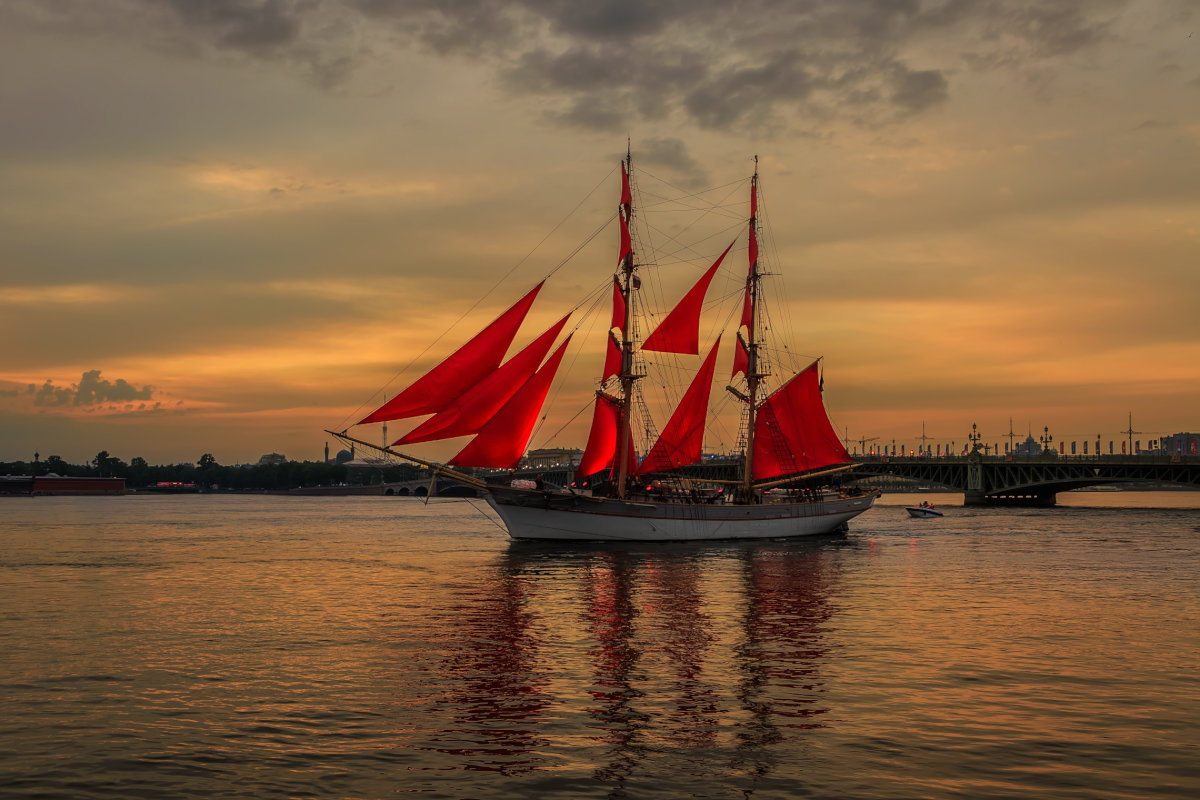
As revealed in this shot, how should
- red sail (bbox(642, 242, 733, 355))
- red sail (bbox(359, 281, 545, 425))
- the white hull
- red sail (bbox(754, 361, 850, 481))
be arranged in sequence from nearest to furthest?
red sail (bbox(359, 281, 545, 425))
the white hull
red sail (bbox(642, 242, 733, 355))
red sail (bbox(754, 361, 850, 481))

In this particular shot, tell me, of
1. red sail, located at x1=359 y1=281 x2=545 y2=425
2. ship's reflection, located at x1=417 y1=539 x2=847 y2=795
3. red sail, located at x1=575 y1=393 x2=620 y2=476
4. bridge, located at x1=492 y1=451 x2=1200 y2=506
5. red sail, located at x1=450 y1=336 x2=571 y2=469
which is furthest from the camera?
bridge, located at x1=492 y1=451 x2=1200 y2=506

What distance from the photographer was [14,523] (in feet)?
360

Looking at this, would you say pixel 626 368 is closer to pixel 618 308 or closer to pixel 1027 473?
pixel 618 308

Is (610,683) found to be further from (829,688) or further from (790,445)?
(790,445)

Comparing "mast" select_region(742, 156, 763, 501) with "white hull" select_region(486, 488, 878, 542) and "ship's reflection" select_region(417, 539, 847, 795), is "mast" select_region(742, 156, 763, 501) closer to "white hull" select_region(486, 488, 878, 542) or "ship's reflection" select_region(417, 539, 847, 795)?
"white hull" select_region(486, 488, 878, 542)

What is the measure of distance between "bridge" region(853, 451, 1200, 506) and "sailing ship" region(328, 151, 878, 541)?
40009 millimetres

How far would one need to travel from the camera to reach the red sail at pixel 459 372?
174 feet

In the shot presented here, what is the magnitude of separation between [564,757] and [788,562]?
136 feet

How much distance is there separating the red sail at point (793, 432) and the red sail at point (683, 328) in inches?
377

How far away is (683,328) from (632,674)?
51107 mm

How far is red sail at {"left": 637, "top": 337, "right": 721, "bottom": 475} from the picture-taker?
71.2m

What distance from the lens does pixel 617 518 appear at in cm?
6550

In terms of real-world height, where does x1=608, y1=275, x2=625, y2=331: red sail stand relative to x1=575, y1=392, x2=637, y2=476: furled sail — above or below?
above

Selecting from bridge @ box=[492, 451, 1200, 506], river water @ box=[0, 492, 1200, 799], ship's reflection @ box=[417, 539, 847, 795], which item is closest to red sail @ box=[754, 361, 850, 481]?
river water @ box=[0, 492, 1200, 799]
